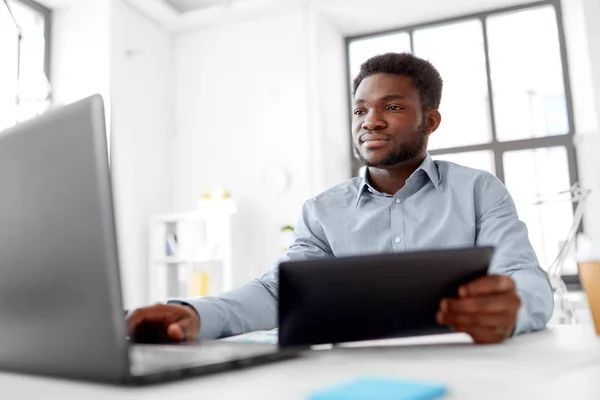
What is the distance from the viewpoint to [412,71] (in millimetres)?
1727

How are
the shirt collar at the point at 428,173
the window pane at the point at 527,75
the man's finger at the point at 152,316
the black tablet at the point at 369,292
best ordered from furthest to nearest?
the window pane at the point at 527,75, the shirt collar at the point at 428,173, the man's finger at the point at 152,316, the black tablet at the point at 369,292

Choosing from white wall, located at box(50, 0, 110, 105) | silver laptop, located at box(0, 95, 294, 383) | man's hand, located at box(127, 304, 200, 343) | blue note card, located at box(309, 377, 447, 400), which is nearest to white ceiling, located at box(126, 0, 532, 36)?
white wall, located at box(50, 0, 110, 105)

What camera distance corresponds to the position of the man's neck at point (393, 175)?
1.68 m

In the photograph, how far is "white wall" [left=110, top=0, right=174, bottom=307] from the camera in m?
4.04

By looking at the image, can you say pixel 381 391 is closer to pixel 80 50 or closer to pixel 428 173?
pixel 428 173

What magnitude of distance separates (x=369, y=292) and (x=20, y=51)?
396 cm

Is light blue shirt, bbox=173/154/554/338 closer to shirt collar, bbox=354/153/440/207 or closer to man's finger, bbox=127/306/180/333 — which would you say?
shirt collar, bbox=354/153/440/207

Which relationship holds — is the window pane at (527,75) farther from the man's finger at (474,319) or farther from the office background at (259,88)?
the man's finger at (474,319)

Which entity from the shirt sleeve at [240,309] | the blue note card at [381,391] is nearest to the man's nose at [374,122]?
the shirt sleeve at [240,309]

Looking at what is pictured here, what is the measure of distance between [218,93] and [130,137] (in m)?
0.88

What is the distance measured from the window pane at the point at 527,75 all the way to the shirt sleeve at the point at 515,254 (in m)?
3.06

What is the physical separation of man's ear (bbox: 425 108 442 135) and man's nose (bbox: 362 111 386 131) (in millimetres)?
209

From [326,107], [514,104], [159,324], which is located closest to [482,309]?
[159,324]

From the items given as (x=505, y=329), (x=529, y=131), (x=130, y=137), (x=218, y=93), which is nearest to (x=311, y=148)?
(x=218, y=93)
